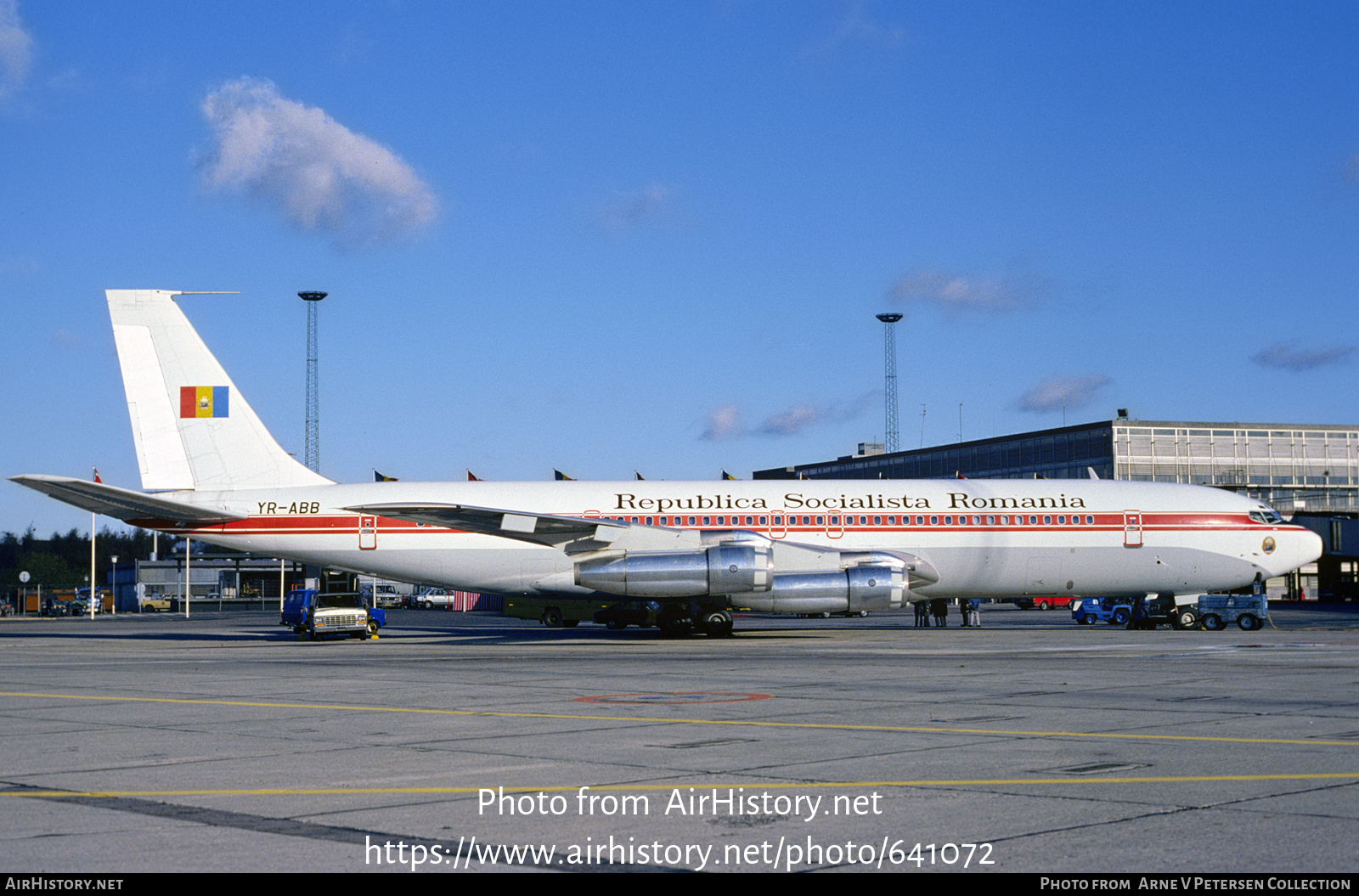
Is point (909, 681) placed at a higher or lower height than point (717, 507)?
lower

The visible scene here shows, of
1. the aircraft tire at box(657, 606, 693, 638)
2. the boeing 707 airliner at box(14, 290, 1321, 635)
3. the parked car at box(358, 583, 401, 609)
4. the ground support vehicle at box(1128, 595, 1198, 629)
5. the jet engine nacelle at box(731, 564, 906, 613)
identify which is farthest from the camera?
the parked car at box(358, 583, 401, 609)

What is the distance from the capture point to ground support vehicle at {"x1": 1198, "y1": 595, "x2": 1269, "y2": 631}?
124 ft

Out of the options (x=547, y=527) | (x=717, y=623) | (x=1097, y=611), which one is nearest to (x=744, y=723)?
(x=547, y=527)

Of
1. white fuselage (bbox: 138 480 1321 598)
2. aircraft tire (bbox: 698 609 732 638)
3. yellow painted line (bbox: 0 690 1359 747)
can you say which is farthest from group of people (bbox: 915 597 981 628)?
yellow painted line (bbox: 0 690 1359 747)

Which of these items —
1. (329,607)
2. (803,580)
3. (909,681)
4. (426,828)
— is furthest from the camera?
(329,607)

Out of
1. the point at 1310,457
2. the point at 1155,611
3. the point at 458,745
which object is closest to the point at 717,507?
the point at 1155,611

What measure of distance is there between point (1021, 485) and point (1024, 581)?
2.98 metres

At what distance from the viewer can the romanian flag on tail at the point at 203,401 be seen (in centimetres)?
3588

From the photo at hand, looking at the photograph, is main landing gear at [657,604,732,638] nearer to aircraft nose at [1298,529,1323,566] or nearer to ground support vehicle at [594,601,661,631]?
ground support vehicle at [594,601,661,631]

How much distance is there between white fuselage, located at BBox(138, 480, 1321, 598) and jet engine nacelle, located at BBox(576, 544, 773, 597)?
8.37ft

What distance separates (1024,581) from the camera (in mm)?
35688

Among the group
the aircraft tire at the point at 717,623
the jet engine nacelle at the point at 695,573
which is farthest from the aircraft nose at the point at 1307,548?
the aircraft tire at the point at 717,623

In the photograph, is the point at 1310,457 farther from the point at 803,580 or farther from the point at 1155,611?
the point at 803,580

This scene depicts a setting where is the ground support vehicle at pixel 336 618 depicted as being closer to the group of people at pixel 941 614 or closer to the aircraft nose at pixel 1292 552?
the group of people at pixel 941 614
